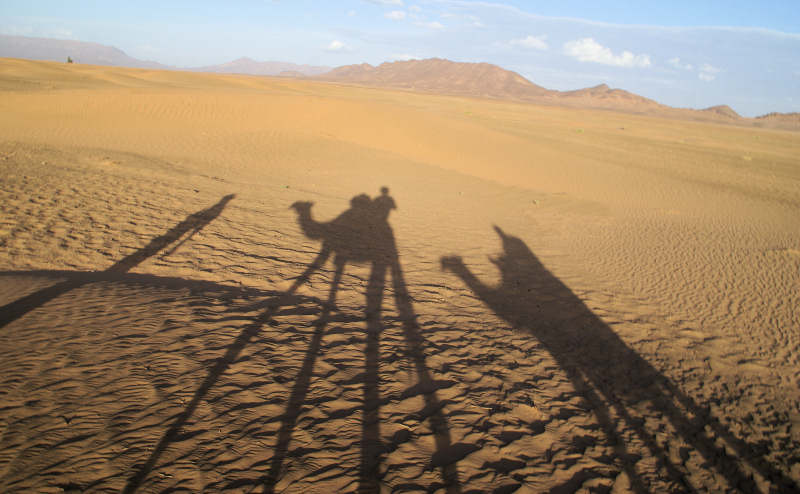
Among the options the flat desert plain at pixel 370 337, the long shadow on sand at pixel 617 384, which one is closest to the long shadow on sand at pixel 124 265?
the flat desert plain at pixel 370 337

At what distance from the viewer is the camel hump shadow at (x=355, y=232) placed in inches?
276

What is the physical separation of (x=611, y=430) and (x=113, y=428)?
152 inches

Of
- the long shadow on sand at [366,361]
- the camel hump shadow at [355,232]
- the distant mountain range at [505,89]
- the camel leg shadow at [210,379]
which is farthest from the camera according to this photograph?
the distant mountain range at [505,89]

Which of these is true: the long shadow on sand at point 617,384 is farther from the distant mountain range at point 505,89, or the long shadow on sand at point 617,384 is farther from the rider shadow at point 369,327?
the distant mountain range at point 505,89

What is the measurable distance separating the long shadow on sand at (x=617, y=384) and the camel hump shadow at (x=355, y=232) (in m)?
1.36

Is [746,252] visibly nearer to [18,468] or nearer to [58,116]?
[18,468]

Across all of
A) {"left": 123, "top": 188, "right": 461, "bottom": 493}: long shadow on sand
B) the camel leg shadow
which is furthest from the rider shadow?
the camel leg shadow

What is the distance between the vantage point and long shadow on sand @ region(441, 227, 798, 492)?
3.30 m

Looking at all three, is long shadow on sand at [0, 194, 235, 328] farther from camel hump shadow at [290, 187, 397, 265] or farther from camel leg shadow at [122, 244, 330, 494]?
camel leg shadow at [122, 244, 330, 494]

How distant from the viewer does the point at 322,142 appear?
16.8 meters

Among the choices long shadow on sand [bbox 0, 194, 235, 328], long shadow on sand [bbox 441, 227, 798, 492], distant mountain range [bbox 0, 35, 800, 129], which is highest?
distant mountain range [bbox 0, 35, 800, 129]

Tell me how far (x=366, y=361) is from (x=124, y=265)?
3.72m

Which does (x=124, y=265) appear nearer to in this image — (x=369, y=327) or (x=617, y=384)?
(x=369, y=327)

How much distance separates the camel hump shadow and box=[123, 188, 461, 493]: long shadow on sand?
0.06 ft
